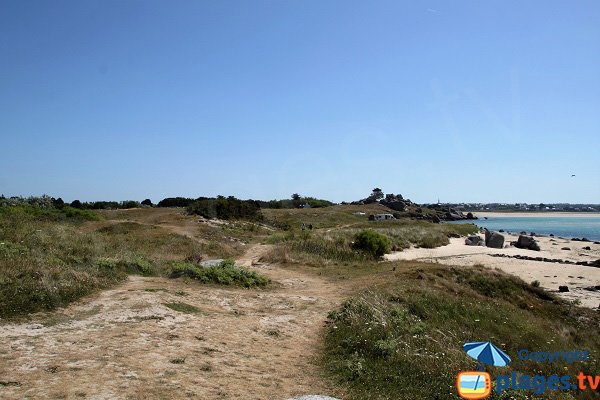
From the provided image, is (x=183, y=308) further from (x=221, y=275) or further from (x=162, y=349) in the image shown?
(x=221, y=275)

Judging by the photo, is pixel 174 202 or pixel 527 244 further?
pixel 174 202

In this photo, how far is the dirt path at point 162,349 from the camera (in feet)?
22.3

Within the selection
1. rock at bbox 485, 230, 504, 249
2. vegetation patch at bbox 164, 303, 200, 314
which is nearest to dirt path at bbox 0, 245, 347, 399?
vegetation patch at bbox 164, 303, 200, 314

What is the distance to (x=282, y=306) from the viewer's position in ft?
48.6

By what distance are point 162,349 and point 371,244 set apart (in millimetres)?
23357

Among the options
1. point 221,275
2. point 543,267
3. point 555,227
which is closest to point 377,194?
point 555,227

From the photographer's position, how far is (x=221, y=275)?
1788cm

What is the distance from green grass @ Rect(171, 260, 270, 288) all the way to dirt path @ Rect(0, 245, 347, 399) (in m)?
2.57

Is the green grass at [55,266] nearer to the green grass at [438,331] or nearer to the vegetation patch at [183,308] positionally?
the vegetation patch at [183,308]

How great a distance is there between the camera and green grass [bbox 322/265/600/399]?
8227 millimetres

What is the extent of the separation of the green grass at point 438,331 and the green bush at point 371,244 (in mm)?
7493

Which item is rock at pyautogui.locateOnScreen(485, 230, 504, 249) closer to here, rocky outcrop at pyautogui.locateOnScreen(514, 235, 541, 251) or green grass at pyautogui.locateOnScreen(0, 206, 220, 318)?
rocky outcrop at pyautogui.locateOnScreen(514, 235, 541, 251)

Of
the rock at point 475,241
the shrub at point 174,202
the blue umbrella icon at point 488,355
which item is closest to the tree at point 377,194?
the shrub at point 174,202

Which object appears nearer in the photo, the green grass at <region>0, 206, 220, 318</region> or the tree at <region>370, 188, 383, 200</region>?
the green grass at <region>0, 206, 220, 318</region>
